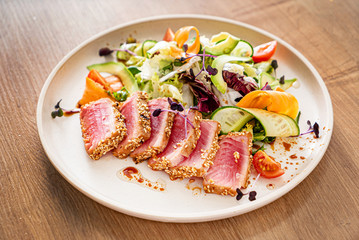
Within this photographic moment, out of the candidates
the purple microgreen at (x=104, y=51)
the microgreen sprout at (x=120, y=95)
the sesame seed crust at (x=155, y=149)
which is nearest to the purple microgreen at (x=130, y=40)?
the purple microgreen at (x=104, y=51)

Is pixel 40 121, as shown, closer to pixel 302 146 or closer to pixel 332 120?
pixel 302 146

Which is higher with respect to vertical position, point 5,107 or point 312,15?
point 312,15

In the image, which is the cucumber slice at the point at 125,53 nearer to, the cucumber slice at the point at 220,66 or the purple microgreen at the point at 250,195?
the cucumber slice at the point at 220,66

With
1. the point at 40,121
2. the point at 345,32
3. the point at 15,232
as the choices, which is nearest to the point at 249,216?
the point at 15,232

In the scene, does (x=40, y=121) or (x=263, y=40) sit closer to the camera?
(x=40, y=121)

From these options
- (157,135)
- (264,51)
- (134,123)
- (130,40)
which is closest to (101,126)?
(134,123)

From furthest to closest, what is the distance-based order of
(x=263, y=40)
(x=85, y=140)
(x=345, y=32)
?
(x=345, y=32) → (x=263, y=40) → (x=85, y=140)

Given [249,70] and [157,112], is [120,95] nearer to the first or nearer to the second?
[157,112]
